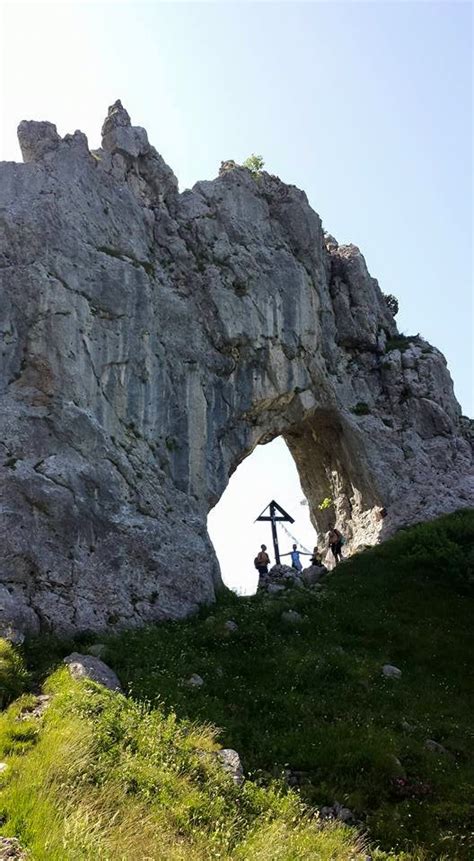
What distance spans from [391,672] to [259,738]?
18.0 feet

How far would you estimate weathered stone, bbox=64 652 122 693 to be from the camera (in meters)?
15.0

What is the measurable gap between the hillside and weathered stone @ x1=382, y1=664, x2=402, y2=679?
249 mm

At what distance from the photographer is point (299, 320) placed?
111ft

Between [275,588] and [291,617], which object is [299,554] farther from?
[291,617]

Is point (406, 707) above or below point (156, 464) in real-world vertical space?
below

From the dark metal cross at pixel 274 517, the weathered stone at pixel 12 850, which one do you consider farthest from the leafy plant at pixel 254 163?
the weathered stone at pixel 12 850

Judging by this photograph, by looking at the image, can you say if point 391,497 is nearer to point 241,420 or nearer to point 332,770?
point 241,420

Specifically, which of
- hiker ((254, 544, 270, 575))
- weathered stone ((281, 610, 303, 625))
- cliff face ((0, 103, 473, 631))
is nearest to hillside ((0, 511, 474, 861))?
weathered stone ((281, 610, 303, 625))

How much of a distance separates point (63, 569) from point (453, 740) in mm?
11475

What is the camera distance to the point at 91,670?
50.9ft

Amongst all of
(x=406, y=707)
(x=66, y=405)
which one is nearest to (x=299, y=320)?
(x=66, y=405)

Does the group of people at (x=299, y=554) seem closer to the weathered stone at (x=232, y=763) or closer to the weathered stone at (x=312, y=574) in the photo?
the weathered stone at (x=312, y=574)

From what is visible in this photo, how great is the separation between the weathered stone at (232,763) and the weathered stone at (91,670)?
11.2 feet

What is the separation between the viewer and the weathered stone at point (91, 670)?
15047mm
